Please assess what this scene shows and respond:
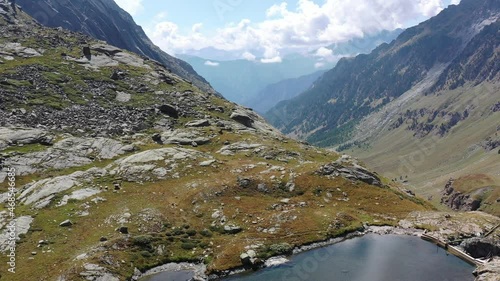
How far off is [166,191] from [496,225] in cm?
6270

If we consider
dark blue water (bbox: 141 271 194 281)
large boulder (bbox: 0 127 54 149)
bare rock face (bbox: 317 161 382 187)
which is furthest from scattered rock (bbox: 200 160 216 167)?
large boulder (bbox: 0 127 54 149)

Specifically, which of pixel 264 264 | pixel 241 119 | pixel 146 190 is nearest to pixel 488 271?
pixel 264 264

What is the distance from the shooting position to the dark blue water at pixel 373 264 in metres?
56.6

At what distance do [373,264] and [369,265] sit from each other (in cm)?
76

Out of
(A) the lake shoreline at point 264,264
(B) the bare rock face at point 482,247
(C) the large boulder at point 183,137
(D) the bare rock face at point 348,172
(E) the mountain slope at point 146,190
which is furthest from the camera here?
(C) the large boulder at point 183,137

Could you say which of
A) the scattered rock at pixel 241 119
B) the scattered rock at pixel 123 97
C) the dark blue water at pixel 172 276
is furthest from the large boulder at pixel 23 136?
the scattered rock at pixel 241 119

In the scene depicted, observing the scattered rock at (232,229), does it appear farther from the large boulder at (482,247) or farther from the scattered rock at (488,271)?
the large boulder at (482,247)

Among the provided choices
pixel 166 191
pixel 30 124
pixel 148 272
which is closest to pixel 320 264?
pixel 148 272

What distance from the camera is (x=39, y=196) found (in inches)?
2931

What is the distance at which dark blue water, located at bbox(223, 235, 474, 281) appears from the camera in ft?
186

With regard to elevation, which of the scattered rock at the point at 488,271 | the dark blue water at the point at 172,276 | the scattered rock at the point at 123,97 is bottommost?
the dark blue water at the point at 172,276

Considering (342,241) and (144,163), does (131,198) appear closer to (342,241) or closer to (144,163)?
(144,163)

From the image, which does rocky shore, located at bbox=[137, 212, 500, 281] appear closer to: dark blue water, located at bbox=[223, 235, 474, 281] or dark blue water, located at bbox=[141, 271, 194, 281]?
dark blue water, located at bbox=[141, 271, 194, 281]

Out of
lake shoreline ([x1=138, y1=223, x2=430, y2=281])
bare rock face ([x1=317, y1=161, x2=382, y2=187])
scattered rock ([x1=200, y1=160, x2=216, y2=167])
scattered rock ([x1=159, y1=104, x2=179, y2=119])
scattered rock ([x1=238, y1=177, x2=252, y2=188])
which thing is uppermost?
scattered rock ([x1=159, y1=104, x2=179, y2=119])
